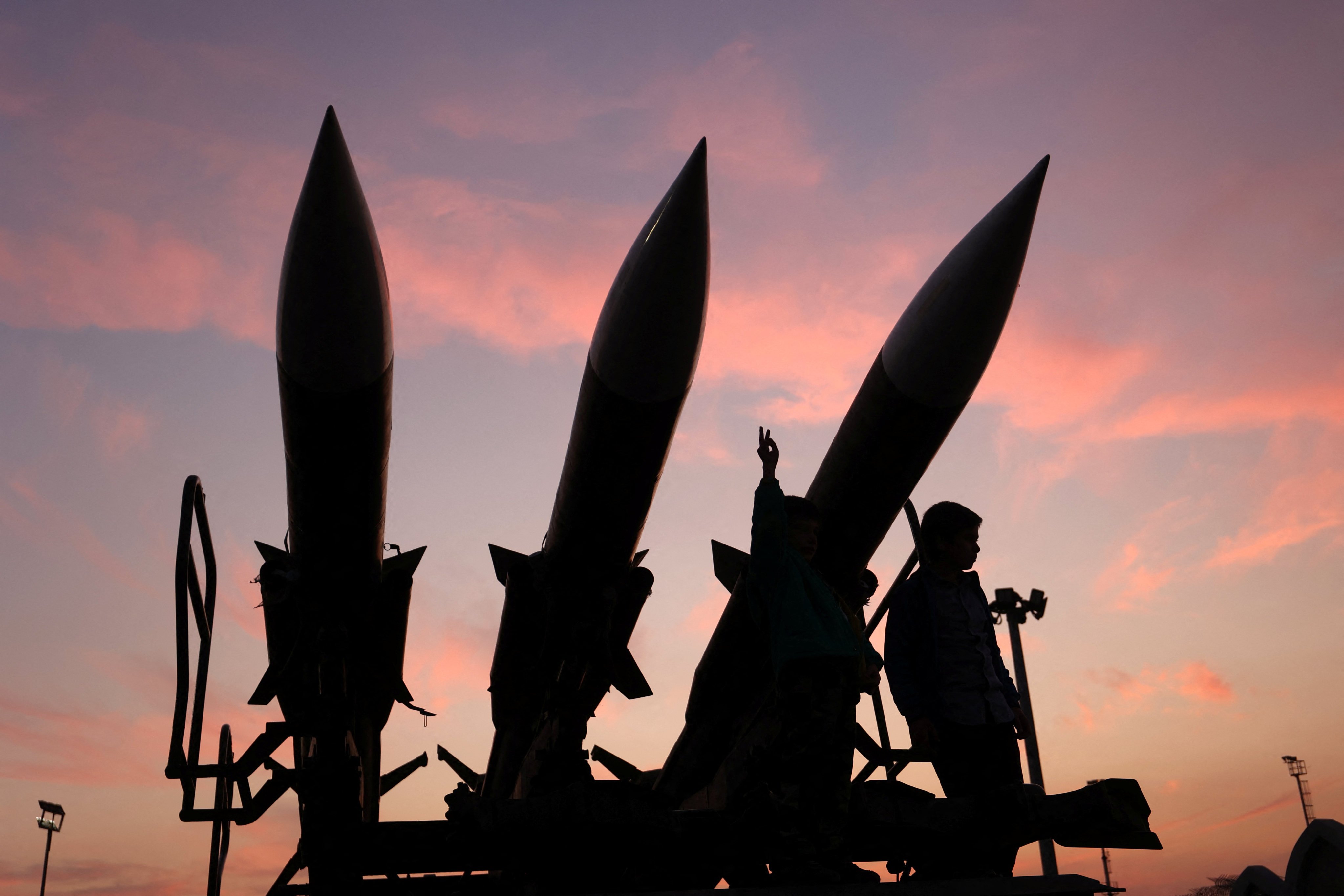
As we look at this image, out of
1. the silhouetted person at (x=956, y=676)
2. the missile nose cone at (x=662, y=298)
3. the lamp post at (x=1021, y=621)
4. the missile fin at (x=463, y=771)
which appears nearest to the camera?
the silhouetted person at (x=956, y=676)

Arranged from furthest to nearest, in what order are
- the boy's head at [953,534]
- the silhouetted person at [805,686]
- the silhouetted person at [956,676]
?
the boy's head at [953,534] < the silhouetted person at [956,676] < the silhouetted person at [805,686]

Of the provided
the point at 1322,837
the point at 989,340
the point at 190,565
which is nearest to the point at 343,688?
the point at 190,565

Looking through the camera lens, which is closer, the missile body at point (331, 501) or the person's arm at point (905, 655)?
the person's arm at point (905, 655)

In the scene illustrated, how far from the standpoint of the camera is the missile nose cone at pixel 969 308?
15.2 ft

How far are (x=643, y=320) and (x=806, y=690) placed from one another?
1719 mm

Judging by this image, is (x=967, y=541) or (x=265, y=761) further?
(x=265, y=761)

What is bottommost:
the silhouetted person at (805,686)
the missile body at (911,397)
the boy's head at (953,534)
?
the silhouetted person at (805,686)

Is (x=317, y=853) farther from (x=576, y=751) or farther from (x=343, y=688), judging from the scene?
(x=576, y=751)

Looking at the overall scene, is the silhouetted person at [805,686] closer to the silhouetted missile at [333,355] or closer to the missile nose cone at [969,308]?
the missile nose cone at [969,308]

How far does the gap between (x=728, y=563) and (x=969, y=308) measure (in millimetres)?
1846

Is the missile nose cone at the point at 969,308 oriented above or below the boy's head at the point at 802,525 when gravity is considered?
above

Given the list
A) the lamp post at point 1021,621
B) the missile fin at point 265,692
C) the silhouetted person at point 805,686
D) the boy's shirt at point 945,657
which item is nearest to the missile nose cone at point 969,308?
the boy's shirt at point 945,657

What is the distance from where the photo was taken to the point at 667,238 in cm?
430

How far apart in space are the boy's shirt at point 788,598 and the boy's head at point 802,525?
0.10 m
